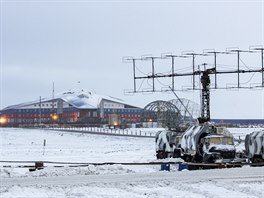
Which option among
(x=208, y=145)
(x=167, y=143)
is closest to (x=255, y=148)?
(x=208, y=145)

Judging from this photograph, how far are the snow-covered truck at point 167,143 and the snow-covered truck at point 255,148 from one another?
653cm

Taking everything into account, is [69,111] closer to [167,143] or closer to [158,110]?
[158,110]

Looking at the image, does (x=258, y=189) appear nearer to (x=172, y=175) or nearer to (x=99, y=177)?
(x=172, y=175)

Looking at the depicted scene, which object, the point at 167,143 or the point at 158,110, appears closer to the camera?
the point at 167,143

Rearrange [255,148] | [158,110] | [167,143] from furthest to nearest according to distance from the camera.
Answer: [158,110], [167,143], [255,148]

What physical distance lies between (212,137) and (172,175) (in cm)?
971

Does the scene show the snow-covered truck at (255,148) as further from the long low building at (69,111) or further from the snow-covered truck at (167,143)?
the long low building at (69,111)

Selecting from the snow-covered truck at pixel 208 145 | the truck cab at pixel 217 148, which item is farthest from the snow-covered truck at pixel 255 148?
the truck cab at pixel 217 148

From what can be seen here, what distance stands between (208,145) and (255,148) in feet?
11.0

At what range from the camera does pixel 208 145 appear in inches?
1230

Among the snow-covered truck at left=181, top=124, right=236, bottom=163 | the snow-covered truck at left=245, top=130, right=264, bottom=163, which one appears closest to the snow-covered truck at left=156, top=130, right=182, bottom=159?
the snow-covered truck at left=181, top=124, right=236, bottom=163

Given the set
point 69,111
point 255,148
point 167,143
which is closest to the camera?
point 255,148

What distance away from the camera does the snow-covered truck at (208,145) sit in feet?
101

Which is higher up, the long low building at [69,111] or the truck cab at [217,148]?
the long low building at [69,111]
